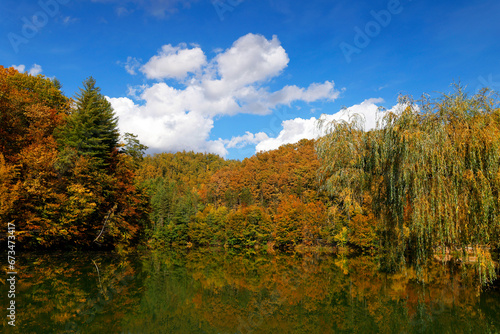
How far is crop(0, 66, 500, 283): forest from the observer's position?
33.8 feet

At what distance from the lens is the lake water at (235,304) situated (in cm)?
937

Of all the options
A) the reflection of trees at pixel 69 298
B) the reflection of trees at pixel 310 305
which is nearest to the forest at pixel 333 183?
the reflection of trees at pixel 310 305

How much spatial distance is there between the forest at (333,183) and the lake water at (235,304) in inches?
77.0

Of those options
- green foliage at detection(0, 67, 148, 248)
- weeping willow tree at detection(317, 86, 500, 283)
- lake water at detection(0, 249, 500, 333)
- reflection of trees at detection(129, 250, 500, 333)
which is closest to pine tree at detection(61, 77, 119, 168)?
green foliage at detection(0, 67, 148, 248)

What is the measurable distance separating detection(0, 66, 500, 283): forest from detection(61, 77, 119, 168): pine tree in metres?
0.11

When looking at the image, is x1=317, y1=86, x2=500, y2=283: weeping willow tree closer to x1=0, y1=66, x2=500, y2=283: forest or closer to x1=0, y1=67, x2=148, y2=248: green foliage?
x1=0, y1=66, x2=500, y2=283: forest

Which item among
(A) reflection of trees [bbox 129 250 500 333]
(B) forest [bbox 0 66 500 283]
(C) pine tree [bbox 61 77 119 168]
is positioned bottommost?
(A) reflection of trees [bbox 129 250 500 333]

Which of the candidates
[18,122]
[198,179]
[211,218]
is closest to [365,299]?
[18,122]

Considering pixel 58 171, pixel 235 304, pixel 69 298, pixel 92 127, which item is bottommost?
pixel 235 304

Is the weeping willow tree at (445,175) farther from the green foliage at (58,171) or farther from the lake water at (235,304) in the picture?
the green foliage at (58,171)

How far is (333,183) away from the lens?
45.5ft

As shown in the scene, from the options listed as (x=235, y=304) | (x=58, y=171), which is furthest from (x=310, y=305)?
(x=58, y=171)

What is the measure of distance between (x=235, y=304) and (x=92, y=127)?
784 inches

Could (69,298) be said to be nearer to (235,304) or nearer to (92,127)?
(235,304)
